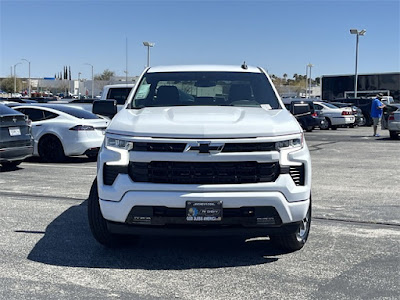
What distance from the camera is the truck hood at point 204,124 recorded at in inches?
192

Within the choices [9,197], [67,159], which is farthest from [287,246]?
[67,159]

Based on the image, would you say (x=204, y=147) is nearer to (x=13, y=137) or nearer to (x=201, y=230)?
(x=201, y=230)

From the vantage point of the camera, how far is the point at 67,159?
1404 centimetres

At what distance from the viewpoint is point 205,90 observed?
6.60 metres

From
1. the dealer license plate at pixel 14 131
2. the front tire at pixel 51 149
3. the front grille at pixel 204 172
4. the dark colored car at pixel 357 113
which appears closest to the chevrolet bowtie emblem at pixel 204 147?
the front grille at pixel 204 172

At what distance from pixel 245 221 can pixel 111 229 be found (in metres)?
1.21

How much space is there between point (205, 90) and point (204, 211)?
221cm

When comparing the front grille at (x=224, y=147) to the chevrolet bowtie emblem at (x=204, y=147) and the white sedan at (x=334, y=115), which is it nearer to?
the chevrolet bowtie emblem at (x=204, y=147)

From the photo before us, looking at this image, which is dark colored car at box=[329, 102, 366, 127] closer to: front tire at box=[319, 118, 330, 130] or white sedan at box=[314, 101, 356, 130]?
white sedan at box=[314, 101, 356, 130]

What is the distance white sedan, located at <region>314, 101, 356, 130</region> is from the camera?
1182 inches

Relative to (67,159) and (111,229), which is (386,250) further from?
(67,159)

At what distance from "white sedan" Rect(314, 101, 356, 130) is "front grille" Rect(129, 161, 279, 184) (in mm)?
25545

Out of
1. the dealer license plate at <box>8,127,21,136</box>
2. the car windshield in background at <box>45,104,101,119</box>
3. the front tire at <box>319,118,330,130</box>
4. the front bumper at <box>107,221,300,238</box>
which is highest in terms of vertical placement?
the car windshield in background at <box>45,104,101,119</box>

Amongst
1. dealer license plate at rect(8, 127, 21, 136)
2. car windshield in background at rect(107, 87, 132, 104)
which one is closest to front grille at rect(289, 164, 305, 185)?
dealer license plate at rect(8, 127, 21, 136)
